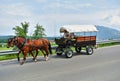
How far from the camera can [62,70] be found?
1259cm

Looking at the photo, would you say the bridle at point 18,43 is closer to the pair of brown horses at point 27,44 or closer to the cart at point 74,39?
the pair of brown horses at point 27,44

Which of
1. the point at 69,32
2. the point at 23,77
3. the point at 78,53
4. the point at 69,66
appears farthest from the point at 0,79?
the point at 78,53

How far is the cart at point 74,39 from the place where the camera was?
17188mm

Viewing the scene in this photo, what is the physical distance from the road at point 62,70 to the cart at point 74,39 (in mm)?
1736

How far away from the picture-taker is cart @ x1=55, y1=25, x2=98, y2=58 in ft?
56.4

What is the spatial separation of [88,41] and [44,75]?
7.62 meters

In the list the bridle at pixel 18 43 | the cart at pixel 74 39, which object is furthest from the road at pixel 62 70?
the cart at pixel 74 39

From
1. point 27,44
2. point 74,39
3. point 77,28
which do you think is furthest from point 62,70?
point 77,28

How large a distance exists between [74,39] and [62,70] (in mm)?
5184

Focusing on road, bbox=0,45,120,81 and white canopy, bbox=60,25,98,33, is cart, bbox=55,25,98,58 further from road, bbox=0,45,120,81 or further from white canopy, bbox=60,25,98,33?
road, bbox=0,45,120,81

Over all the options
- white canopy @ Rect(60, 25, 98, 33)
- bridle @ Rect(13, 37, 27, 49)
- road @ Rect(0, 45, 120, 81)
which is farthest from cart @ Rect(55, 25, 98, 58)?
bridle @ Rect(13, 37, 27, 49)

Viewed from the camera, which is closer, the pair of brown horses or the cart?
the pair of brown horses

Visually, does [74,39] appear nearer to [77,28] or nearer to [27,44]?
[77,28]

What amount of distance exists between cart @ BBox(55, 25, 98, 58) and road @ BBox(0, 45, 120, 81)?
1736 mm
